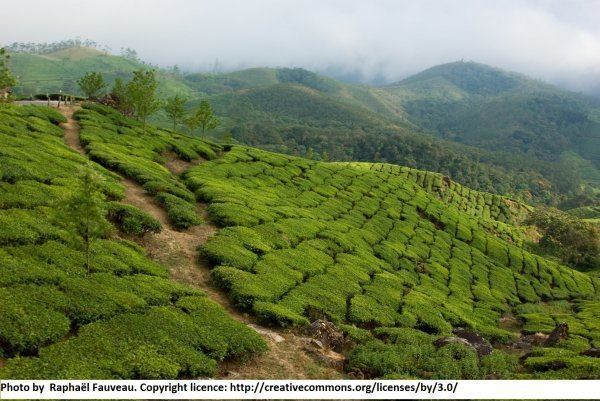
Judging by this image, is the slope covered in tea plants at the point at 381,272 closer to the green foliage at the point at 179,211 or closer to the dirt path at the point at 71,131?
the green foliage at the point at 179,211

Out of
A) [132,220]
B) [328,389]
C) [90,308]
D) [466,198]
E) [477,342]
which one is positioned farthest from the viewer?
[466,198]

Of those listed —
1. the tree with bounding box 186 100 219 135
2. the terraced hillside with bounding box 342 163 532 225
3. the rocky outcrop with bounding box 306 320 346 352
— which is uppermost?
the tree with bounding box 186 100 219 135

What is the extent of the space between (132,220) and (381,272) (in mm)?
24427

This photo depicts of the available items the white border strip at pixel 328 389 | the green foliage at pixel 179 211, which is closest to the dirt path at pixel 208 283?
the green foliage at pixel 179 211

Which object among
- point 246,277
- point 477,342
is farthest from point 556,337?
point 246,277

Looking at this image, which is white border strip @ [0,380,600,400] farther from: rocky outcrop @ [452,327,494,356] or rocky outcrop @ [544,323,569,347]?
rocky outcrop @ [544,323,569,347]

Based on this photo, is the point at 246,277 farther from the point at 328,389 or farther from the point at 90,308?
the point at 328,389

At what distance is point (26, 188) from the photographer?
28.8 meters

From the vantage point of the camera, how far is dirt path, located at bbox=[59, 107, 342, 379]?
2056cm

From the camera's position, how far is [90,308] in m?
19.6

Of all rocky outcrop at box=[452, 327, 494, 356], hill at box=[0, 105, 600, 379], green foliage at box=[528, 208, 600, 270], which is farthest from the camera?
green foliage at box=[528, 208, 600, 270]

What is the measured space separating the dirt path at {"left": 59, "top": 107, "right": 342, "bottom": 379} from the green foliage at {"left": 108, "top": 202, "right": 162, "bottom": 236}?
0.61 meters

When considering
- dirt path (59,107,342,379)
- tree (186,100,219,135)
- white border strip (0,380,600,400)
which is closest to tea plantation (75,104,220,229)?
dirt path (59,107,342,379)

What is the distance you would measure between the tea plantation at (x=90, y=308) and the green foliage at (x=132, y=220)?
7 centimetres
